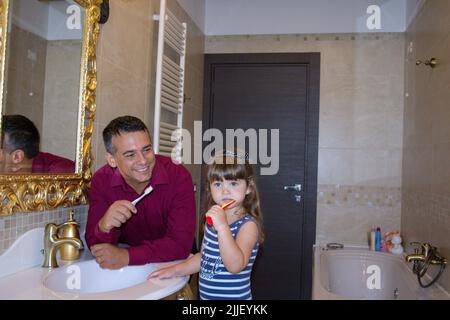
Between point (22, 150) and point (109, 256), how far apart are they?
1.25 ft

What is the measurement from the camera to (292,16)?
295cm

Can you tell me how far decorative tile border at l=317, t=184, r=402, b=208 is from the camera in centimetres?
284

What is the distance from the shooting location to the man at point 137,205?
1.25 meters

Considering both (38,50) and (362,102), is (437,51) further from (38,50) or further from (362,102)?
(38,50)

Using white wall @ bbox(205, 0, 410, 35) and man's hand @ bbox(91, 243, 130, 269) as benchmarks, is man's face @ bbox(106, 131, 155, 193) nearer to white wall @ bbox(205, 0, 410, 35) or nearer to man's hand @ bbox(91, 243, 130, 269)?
man's hand @ bbox(91, 243, 130, 269)

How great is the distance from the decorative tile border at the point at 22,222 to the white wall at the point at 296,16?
2055 millimetres

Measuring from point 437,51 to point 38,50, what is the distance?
70.5 inches

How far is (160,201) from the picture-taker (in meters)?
1.45

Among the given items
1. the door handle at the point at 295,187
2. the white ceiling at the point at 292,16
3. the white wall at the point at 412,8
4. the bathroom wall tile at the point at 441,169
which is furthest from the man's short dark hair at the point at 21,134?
the white wall at the point at 412,8

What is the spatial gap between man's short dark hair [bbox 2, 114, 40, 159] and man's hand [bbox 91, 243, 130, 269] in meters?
0.33

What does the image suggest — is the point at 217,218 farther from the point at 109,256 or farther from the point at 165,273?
the point at 109,256

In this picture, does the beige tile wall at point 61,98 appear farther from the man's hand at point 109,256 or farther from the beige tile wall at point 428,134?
the beige tile wall at point 428,134

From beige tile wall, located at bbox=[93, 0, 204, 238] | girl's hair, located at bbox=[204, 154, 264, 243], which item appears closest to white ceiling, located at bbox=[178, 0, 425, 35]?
beige tile wall, located at bbox=[93, 0, 204, 238]
